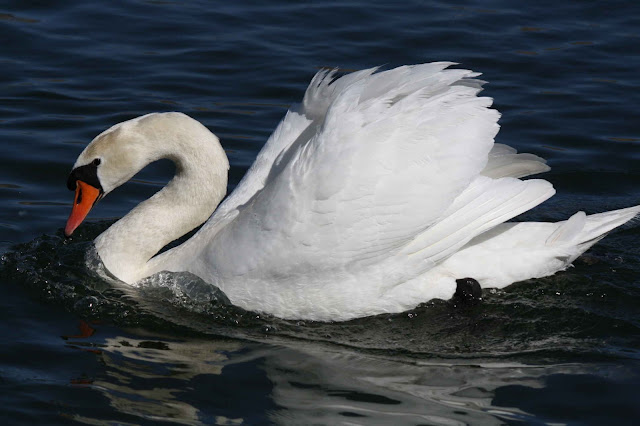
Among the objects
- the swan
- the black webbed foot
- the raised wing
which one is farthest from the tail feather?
the raised wing

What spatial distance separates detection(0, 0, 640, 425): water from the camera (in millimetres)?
5477

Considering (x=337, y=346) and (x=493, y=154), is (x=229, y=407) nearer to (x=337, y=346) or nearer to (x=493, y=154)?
(x=337, y=346)

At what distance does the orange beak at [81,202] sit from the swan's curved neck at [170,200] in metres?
0.23

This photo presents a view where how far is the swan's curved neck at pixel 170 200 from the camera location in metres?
6.76

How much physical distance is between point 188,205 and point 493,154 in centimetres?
205

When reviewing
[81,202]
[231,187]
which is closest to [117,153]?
[81,202]

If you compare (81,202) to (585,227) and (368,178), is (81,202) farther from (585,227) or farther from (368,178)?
(585,227)

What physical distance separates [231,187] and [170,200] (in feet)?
5.93

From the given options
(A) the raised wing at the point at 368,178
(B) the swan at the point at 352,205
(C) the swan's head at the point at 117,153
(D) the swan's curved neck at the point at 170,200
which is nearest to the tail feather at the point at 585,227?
(B) the swan at the point at 352,205

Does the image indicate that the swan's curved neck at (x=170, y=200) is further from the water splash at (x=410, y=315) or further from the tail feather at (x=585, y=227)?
the tail feather at (x=585, y=227)

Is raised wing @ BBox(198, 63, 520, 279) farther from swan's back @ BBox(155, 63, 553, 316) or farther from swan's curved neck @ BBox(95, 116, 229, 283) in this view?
swan's curved neck @ BBox(95, 116, 229, 283)

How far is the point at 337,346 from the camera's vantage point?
618 centimetres

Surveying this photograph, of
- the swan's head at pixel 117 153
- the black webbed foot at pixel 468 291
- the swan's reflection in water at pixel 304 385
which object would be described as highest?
the swan's head at pixel 117 153

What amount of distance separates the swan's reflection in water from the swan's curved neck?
95cm
